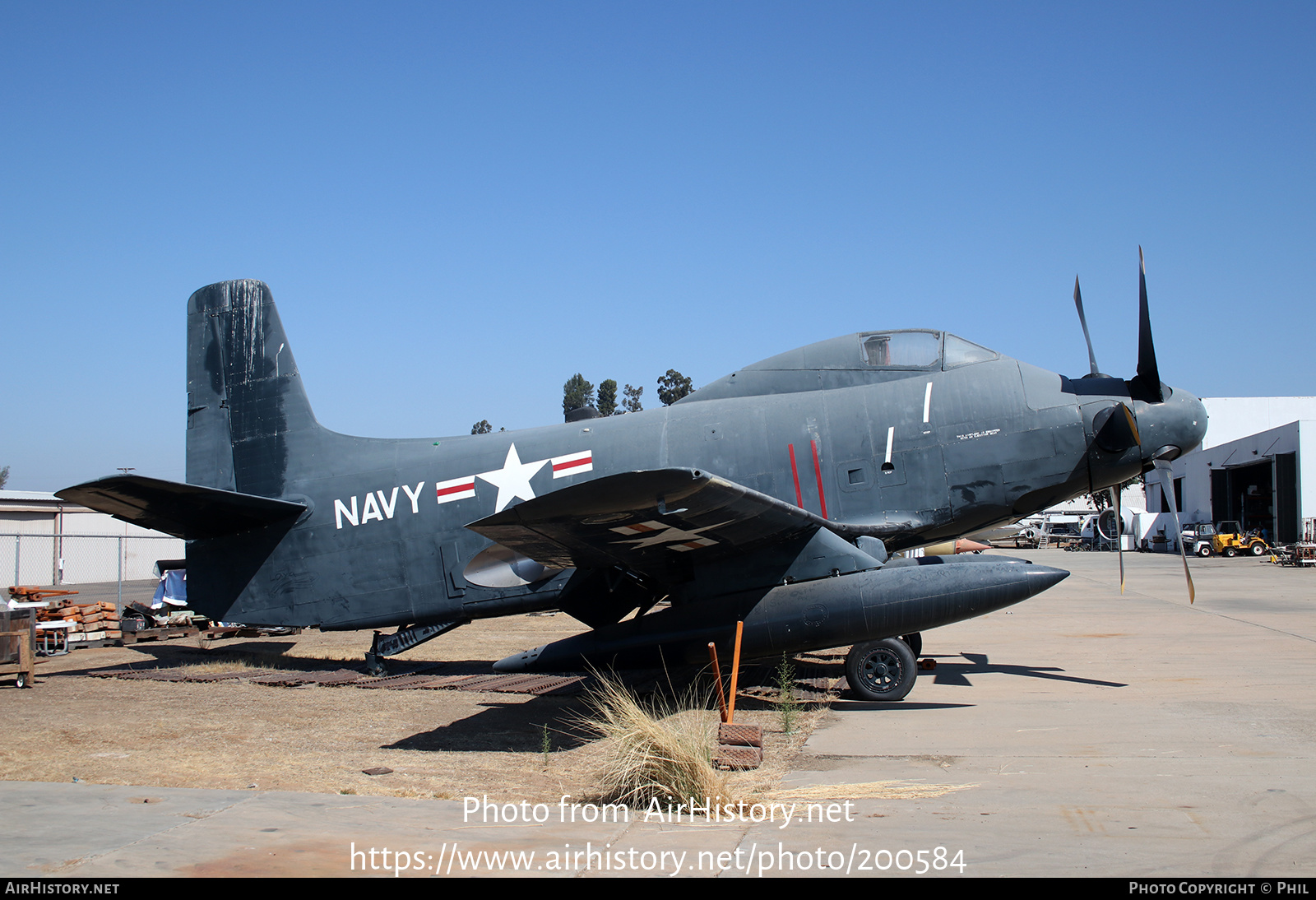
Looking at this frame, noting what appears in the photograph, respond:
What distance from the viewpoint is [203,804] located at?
18.3 ft

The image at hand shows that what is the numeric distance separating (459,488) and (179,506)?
354 centimetres

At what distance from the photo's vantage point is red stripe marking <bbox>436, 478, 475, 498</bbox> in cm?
1112

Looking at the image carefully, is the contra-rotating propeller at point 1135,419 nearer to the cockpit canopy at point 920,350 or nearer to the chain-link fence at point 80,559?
the cockpit canopy at point 920,350

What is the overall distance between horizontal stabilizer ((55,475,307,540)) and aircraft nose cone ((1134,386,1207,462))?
10455 millimetres

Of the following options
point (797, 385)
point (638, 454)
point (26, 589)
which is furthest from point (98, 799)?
point (26, 589)

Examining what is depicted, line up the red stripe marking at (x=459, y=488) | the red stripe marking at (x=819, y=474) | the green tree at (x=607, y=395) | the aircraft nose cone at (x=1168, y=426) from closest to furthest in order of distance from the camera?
the aircraft nose cone at (x=1168, y=426) < the red stripe marking at (x=819, y=474) < the red stripe marking at (x=459, y=488) < the green tree at (x=607, y=395)

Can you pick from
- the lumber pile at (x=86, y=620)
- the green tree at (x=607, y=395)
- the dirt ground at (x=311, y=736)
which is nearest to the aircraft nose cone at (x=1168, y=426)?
the dirt ground at (x=311, y=736)

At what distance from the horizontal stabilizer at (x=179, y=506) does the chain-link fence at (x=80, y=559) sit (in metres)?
27.6

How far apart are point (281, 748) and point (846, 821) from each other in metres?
5.26

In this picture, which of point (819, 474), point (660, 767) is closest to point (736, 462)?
point (819, 474)

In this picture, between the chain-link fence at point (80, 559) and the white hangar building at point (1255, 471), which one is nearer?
the chain-link fence at point (80, 559)

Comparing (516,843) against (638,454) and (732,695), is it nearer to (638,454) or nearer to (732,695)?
(732,695)

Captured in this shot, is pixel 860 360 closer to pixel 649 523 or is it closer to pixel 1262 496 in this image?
pixel 649 523

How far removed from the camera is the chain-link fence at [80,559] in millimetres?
37344
